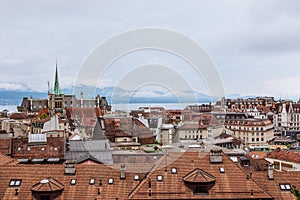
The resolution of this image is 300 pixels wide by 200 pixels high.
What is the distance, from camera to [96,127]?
307 feet

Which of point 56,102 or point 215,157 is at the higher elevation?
point 56,102

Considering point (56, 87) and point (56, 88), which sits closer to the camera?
point (56, 88)

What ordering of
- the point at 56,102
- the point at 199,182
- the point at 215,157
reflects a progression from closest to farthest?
1. the point at 199,182
2. the point at 215,157
3. the point at 56,102

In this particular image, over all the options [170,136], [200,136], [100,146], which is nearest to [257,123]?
[200,136]

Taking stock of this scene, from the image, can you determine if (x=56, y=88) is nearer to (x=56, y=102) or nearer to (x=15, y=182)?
(x=56, y=102)

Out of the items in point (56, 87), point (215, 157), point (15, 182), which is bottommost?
point (15, 182)

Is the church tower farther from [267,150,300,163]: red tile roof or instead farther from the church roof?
[267,150,300,163]: red tile roof

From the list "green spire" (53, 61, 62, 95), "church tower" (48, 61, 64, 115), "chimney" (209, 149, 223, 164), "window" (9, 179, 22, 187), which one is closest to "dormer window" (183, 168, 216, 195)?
"chimney" (209, 149, 223, 164)

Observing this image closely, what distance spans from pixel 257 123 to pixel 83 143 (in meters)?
85.0

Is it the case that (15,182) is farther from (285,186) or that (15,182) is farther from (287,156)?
(287,156)

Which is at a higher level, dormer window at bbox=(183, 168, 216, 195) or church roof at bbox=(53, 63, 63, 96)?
church roof at bbox=(53, 63, 63, 96)

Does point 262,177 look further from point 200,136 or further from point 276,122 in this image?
point 276,122

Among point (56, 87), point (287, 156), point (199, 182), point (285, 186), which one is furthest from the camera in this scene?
point (56, 87)

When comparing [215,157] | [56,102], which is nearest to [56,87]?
[56,102]
